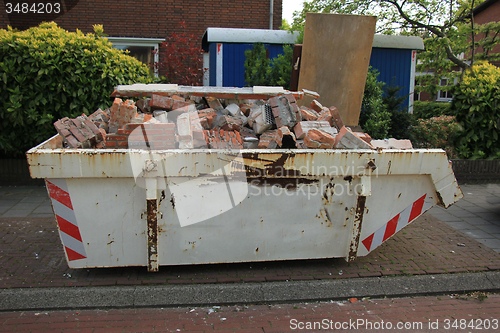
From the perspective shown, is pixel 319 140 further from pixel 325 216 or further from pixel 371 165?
pixel 325 216

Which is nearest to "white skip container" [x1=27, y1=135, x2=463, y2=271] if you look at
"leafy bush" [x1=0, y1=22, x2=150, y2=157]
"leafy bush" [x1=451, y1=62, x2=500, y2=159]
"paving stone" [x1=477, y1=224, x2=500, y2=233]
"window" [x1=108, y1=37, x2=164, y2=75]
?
"paving stone" [x1=477, y1=224, x2=500, y2=233]

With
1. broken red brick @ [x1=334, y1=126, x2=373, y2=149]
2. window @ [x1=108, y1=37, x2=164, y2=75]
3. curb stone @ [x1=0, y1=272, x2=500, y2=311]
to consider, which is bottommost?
curb stone @ [x1=0, y1=272, x2=500, y2=311]

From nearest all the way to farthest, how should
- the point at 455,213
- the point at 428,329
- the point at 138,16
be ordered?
the point at 428,329 < the point at 455,213 < the point at 138,16

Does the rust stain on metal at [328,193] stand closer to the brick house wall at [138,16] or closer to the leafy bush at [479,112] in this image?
the leafy bush at [479,112]

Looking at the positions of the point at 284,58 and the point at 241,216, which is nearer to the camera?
the point at 241,216

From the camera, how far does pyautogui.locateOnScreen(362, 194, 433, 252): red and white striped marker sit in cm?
338

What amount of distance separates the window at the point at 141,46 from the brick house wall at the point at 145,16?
22 cm

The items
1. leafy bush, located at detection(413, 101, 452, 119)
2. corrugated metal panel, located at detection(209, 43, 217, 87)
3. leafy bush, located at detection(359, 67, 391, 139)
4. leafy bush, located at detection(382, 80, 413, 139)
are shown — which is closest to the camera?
leafy bush, located at detection(359, 67, 391, 139)

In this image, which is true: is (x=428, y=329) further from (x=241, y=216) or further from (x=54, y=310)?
(x=54, y=310)

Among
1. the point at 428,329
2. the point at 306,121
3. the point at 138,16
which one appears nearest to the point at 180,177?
the point at 306,121

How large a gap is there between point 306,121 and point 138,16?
9385mm

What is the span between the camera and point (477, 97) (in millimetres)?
6926
